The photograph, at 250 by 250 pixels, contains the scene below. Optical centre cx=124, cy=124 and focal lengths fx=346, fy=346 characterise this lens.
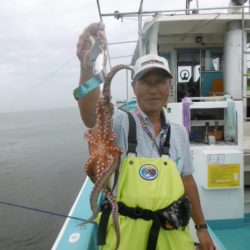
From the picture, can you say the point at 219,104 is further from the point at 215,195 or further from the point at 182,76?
the point at 182,76

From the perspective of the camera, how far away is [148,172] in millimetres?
2004

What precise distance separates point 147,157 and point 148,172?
0.10 m

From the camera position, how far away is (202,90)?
9648mm

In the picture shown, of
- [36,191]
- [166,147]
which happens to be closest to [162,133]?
[166,147]

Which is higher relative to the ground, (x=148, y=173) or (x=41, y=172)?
(x=148, y=173)

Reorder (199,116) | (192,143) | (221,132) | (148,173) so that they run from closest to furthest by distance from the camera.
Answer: (148,173) → (192,143) → (221,132) → (199,116)

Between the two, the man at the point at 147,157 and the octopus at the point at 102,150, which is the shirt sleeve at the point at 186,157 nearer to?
the man at the point at 147,157

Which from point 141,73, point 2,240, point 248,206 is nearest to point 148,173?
point 141,73

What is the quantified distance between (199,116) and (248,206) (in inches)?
79.5

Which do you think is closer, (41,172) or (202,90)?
(202,90)

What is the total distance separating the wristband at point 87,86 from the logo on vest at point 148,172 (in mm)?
551

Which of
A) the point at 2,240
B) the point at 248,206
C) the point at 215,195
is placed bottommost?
the point at 2,240

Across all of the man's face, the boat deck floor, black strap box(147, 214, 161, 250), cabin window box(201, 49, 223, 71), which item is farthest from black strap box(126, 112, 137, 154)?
cabin window box(201, 49, 223, 71)

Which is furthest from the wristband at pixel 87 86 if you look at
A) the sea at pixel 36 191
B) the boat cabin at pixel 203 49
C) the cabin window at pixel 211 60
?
the cabin window at pixel 211 60
